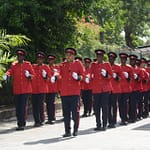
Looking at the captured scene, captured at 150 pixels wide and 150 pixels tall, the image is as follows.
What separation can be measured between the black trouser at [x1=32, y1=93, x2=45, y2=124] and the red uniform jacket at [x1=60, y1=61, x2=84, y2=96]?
2360 millimetres

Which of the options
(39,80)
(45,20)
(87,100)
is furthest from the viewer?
(45,20)

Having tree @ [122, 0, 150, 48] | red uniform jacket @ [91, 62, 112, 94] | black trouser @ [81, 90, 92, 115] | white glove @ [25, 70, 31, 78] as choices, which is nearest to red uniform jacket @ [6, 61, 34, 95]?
white glove @ [25, 70, 31, 78]

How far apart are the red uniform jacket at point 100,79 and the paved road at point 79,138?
975 mm

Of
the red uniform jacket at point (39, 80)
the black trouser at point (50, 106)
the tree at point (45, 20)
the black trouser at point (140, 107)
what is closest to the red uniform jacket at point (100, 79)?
the red uniform jacket at point (39, 80)

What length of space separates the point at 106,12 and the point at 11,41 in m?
13.5

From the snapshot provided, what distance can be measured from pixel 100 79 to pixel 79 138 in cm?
185

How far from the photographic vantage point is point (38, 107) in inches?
543

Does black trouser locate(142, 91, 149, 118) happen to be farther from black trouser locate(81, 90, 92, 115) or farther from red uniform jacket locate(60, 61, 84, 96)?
red uniform jacket locate(60, 61, 84, 96)

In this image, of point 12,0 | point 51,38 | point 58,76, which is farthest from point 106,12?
point 58,76

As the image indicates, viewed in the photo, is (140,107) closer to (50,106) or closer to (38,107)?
(50,106)

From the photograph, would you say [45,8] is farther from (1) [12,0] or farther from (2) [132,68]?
(2) [132,68]

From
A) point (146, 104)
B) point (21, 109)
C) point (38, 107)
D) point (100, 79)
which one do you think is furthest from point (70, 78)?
point (146, 104)

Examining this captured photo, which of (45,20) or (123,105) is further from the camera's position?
(45,20)

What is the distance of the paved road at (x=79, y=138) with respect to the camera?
1009cm
